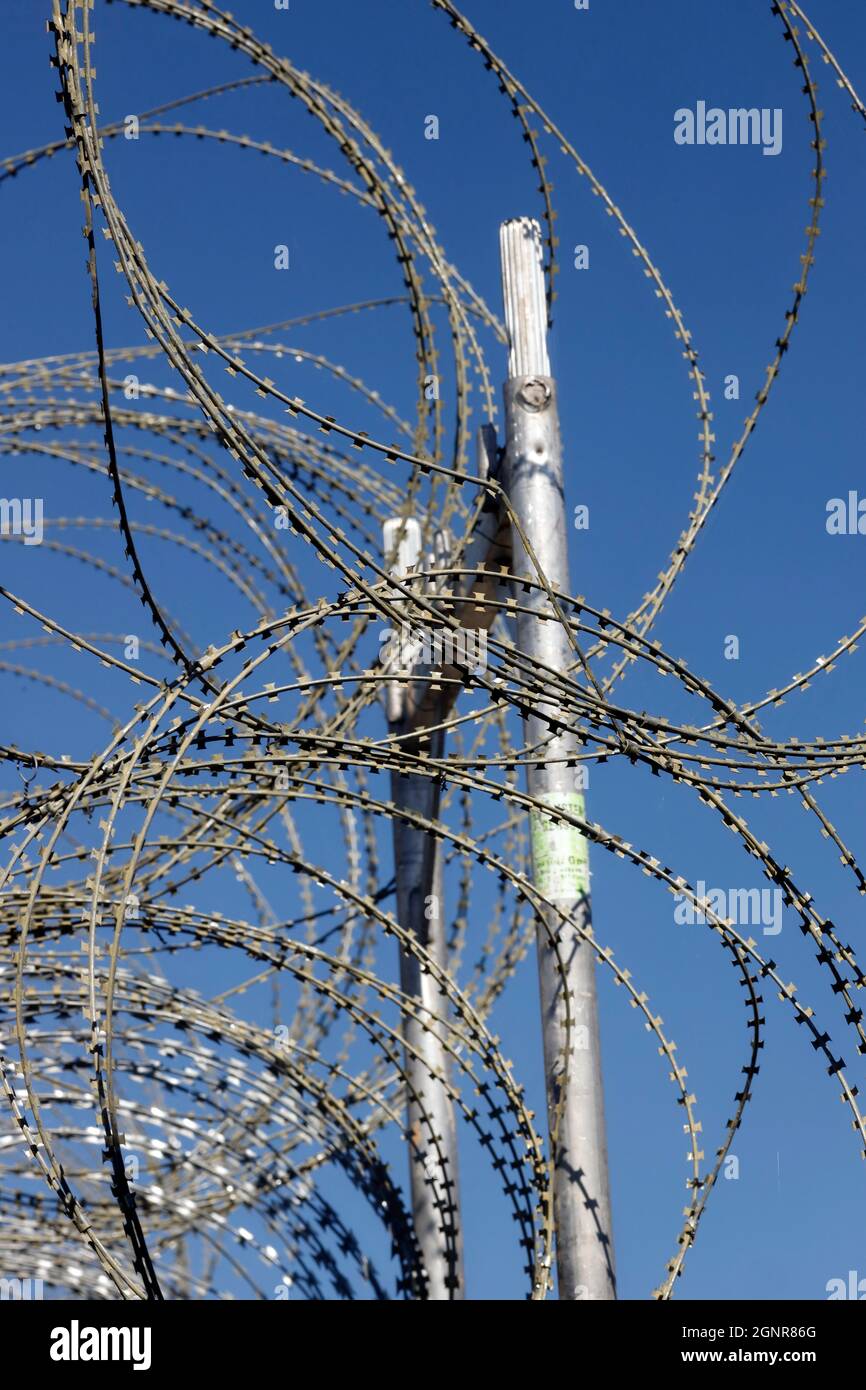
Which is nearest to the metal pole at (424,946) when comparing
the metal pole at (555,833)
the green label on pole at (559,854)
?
the metal pole at (555,833)

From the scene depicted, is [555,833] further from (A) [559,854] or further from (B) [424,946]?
(B) [424,946]

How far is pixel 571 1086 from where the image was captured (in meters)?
8.38

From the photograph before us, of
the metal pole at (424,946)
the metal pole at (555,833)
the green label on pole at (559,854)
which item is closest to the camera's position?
the metal pole at (555,833)

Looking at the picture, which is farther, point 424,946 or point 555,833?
point 424,946

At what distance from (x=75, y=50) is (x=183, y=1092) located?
4.26 metres

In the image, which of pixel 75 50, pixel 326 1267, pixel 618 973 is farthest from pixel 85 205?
pixel 326 1267

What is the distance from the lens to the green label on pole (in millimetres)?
8625

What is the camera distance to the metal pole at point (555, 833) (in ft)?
26.8

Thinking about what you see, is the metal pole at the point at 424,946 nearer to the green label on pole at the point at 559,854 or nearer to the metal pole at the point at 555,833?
the metal pole at the point at 555,833

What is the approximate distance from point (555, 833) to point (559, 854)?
88 mm

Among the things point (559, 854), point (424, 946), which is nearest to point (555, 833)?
point (559, 854)

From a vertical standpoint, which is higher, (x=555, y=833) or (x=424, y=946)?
(x=424, y=946)

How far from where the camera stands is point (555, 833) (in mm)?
8680
